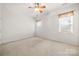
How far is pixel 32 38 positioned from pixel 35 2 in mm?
481

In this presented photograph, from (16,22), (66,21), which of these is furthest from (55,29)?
(16,22)

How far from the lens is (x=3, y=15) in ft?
5.54

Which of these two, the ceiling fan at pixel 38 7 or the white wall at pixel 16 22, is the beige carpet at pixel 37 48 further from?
the ceiling fan at pixel 38 7

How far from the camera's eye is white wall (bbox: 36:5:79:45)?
1664mm

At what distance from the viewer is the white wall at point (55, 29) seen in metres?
1.66

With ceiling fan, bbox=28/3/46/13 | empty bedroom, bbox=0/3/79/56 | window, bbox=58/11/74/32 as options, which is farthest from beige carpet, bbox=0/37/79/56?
ceiling fan, bbox=28/3/46/13

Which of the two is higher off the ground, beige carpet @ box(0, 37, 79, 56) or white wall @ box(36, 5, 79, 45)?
white wall @ box(36, 5, 79, 45)

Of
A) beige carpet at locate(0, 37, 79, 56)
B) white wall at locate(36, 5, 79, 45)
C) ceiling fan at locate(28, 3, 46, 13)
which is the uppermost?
ceiling fan at locate(28, 3, 46, 13)

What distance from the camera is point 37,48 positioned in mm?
1693

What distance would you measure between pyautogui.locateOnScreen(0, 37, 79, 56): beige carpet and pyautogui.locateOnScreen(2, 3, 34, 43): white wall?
89 mm

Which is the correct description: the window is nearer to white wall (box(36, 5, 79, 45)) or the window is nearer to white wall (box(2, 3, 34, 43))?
white wall (box(36, 5, 79, 45))

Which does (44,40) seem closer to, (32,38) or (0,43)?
(32,38)

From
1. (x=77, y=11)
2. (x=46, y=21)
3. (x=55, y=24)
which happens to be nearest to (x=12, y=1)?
(x=46, y=21)

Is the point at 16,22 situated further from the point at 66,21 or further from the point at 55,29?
the point at 66,21
